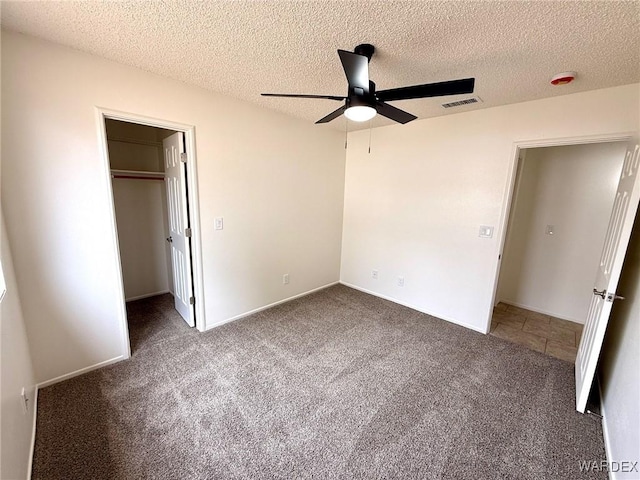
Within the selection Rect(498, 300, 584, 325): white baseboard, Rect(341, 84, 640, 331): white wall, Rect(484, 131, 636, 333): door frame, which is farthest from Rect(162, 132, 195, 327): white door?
Rect(498, 300, 584, 325): white baseboard

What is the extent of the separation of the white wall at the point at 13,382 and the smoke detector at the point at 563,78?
3.70 m

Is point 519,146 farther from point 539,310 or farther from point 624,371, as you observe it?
point 539,310

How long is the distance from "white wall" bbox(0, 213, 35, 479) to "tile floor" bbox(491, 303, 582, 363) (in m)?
3.78

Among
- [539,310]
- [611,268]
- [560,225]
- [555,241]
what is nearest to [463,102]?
[611,268]

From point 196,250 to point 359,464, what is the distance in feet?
7.34

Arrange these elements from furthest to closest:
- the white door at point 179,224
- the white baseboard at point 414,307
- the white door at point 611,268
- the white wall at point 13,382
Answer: the white baseboard at point 414,307
the white door at point 179,224
the white door at point 611,268
the white wall at point 13,382

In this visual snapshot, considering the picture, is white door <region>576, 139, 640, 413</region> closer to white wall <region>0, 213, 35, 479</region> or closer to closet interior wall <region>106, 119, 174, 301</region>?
white wall <region>0, 213, 35, 479</region>

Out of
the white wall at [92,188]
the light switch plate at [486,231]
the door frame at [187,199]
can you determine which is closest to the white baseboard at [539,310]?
the light switch plate at [486,231]

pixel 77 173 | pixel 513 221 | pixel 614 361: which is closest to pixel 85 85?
pixel 77 173

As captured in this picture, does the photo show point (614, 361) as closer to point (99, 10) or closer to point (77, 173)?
point (99, 10)

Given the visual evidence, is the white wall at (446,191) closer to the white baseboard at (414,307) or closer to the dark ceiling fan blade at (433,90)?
the white baseboard at (414,307)

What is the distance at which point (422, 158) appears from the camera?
330 cm

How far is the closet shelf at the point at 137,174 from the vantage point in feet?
10.5

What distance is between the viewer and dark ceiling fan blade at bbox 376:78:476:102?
144cm
